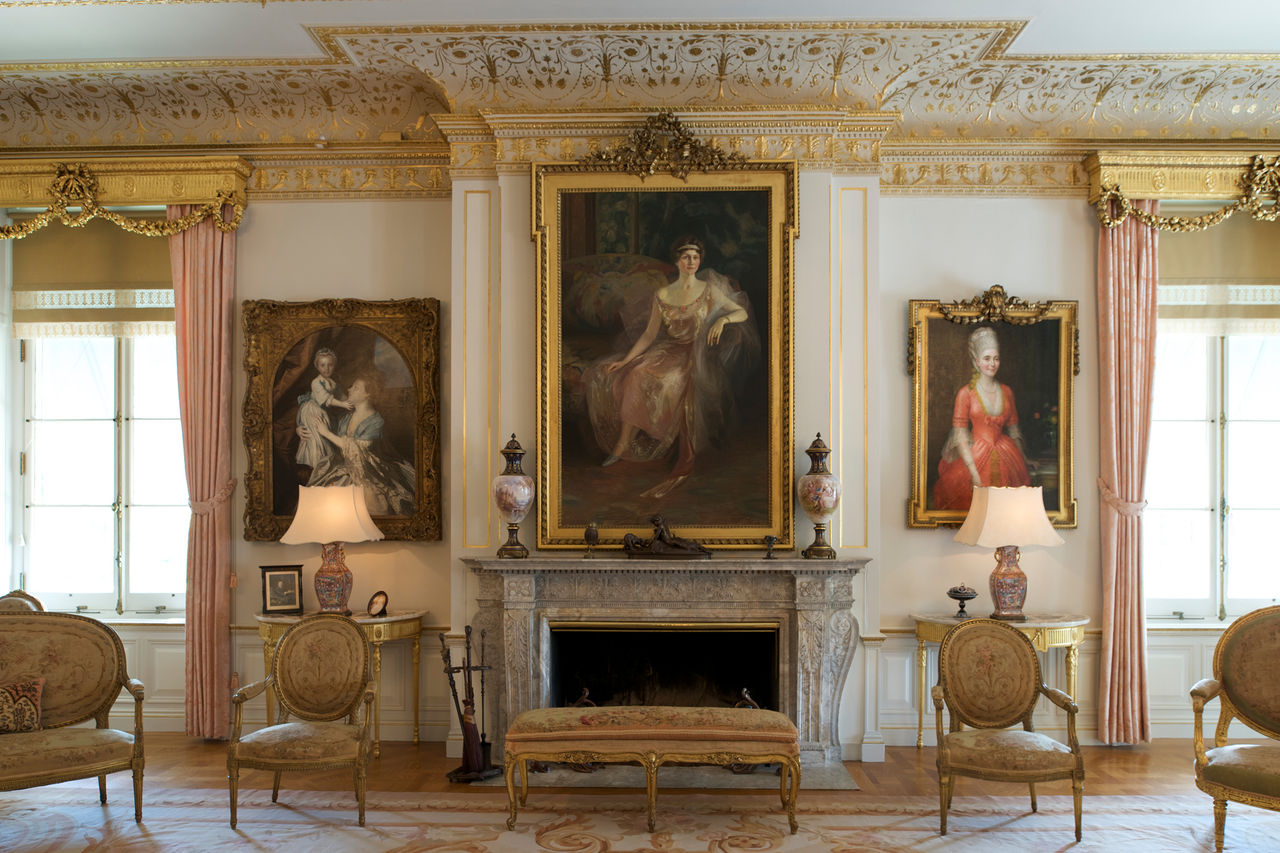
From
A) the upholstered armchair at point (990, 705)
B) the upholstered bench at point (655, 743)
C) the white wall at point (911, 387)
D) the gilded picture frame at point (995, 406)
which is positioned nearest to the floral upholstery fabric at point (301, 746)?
the upholstered bench at point (655, 743)

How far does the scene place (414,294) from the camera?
694 cm

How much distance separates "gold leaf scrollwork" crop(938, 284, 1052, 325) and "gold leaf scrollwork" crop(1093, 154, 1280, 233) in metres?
0.80

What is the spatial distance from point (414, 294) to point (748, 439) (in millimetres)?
2746

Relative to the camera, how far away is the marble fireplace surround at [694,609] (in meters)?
5.94

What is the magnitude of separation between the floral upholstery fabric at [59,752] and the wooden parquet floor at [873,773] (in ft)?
2.51

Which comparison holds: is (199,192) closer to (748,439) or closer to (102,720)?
(102,720)

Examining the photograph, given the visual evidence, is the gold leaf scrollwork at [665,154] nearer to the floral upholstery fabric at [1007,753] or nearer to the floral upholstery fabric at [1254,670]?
the floral upholstery fabric at [1007,753]

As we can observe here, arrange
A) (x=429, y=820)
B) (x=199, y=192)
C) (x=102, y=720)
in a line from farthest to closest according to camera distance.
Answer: (x=199, y=192)
(x=102, y=720)
(x=429, y=820)

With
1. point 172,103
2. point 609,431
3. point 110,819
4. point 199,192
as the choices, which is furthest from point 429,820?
point 172,103

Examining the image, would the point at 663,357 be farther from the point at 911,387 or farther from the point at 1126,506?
the point at 1126,506

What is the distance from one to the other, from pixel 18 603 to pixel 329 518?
77.0 inches

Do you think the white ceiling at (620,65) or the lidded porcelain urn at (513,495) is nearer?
the white ceiling at (620,65)

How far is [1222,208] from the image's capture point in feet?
22.1

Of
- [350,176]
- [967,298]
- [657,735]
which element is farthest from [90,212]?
[967,298]
